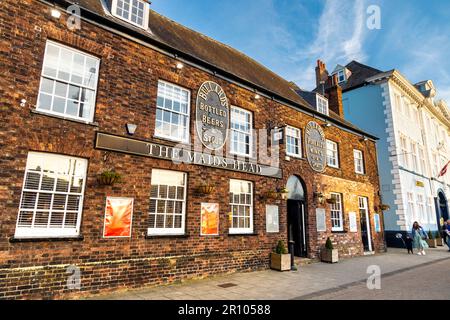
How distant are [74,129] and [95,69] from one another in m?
1.90

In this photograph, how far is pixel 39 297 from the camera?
5957 millimetres

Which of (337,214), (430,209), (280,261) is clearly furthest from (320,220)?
(430,209)

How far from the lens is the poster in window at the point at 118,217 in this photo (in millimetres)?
7218

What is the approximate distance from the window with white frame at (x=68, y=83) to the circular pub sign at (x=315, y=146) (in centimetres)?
971

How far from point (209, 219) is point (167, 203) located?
1537 millimetres

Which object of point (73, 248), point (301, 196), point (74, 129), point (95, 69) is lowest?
point (73, 248)

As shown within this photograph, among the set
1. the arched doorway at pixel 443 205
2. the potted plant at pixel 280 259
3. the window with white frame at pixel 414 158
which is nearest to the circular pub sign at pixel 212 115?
the potted plant at pixel 280 259

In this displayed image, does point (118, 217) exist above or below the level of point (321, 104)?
below

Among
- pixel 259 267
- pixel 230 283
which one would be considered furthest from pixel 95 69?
pixel 259 267

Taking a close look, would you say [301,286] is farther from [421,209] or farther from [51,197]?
[421,209]

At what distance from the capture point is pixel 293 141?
526 inches

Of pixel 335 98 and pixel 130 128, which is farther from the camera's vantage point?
pixel 335 98
